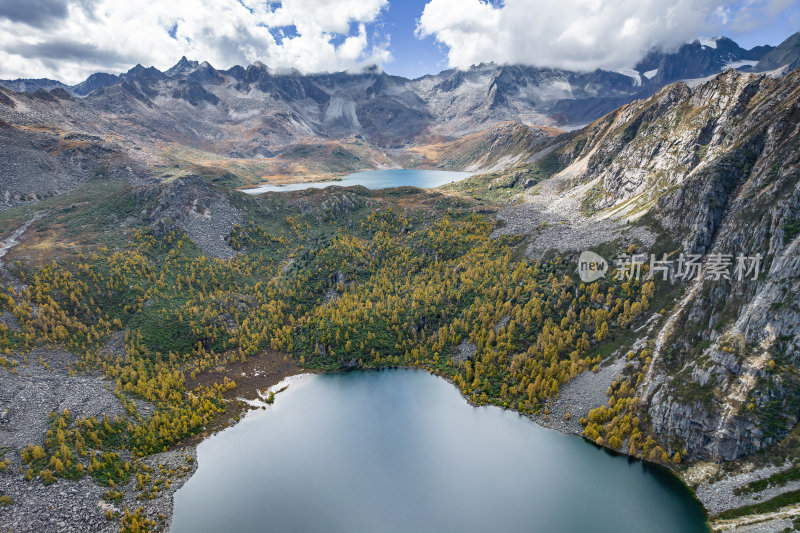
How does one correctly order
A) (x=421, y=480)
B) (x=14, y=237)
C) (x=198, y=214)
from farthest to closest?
1. (x=198, y=214)
2. (x=14, y=237)
3. (x=421, y=480)

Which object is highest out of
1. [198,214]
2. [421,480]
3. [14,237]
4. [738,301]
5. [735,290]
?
[198,214]

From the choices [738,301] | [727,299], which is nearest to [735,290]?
[727,299]

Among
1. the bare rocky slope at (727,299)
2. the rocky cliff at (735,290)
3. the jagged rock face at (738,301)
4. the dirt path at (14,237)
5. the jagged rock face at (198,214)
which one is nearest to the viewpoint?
the bare rocky slope at (727,299)

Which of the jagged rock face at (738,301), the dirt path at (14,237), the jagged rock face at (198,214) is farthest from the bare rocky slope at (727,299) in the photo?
the dirt path at (14,237)

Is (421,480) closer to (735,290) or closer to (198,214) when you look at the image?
(735,290)

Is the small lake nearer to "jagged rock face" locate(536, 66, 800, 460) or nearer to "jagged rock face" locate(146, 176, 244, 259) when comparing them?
"jagged rock face" locate(536, 66, 800, 460)

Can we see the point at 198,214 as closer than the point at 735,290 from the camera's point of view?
No

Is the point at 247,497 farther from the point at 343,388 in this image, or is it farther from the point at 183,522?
the point at 343,388


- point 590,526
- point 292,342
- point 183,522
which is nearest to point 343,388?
point 292,342

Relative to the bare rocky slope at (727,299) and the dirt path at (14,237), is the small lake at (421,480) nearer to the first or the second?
the bare rocky slope at (727,299)
